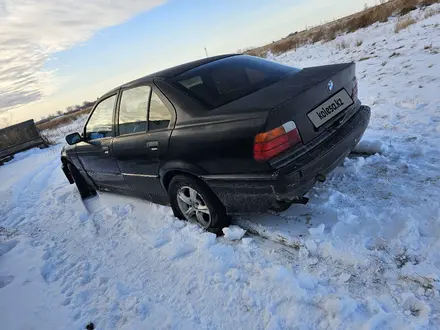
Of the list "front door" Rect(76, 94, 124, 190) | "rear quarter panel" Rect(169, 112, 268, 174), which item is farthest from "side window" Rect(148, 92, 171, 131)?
"front door" Rect(76, 94, 124, 190)

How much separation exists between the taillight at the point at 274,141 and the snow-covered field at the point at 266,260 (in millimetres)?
832

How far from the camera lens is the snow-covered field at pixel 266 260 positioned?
7.13 feet

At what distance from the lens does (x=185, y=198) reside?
3.39 metres

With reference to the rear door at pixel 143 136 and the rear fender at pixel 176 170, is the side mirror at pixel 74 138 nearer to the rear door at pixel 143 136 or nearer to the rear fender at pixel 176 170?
the rear door at pixel 143 136

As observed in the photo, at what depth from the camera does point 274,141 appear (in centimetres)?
250

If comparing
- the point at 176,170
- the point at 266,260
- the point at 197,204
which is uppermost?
the point at 176,170

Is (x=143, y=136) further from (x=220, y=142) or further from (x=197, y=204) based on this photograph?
(x=220, y=142)

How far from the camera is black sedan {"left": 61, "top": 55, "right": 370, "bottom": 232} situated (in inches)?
102

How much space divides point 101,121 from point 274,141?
2.78 metres

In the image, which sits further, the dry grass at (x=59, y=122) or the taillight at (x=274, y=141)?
the dry grass at (x=59, y=122)

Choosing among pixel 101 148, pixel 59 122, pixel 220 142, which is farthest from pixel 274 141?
pixel 59 122

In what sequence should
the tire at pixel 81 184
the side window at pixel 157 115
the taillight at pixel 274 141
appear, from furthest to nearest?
the tire at pixel 81 184
the side window at pixel 157 115
the taillight at pixel 274 141

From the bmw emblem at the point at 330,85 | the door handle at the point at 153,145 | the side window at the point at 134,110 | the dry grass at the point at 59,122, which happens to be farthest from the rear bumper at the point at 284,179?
the dry grass at the point at 59,122

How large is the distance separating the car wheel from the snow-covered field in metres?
0.14
